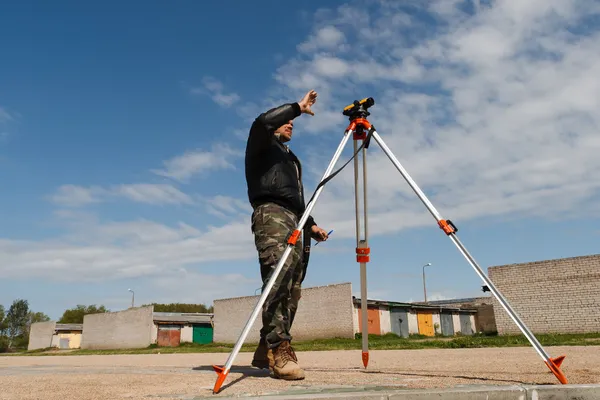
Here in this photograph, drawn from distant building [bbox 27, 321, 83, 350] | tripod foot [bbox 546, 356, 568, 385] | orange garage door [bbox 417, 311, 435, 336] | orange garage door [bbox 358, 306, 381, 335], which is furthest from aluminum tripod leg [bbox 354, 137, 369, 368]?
distant building [bbox 27, 321, 83, 350]

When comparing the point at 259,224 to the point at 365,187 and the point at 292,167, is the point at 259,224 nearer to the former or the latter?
the point at 292,167

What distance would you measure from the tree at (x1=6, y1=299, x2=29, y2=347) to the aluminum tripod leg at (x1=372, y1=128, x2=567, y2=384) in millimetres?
106521

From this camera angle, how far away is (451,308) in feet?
127

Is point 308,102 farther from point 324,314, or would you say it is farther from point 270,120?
point 324,314

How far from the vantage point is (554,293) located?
67.2 ft

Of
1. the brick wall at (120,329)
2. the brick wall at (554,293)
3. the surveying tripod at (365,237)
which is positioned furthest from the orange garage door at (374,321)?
the surveying tripod at (365,237)

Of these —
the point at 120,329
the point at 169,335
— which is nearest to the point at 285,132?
the point at 169,335

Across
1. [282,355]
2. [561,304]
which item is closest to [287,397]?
[282,355]

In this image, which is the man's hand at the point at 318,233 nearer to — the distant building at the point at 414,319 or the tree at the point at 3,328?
the distant building at the point at 414,319

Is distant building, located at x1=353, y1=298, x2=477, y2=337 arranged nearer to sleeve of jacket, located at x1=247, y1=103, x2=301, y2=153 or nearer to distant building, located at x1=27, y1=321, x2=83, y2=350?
sleeve of jacket, located at x1=247, y1=103, x2=301, y2=153

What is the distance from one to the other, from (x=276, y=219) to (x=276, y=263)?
37cm

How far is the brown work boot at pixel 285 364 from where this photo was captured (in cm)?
326

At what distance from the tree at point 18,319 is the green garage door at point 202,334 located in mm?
69864

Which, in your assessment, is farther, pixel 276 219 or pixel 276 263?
pixel 276 219
